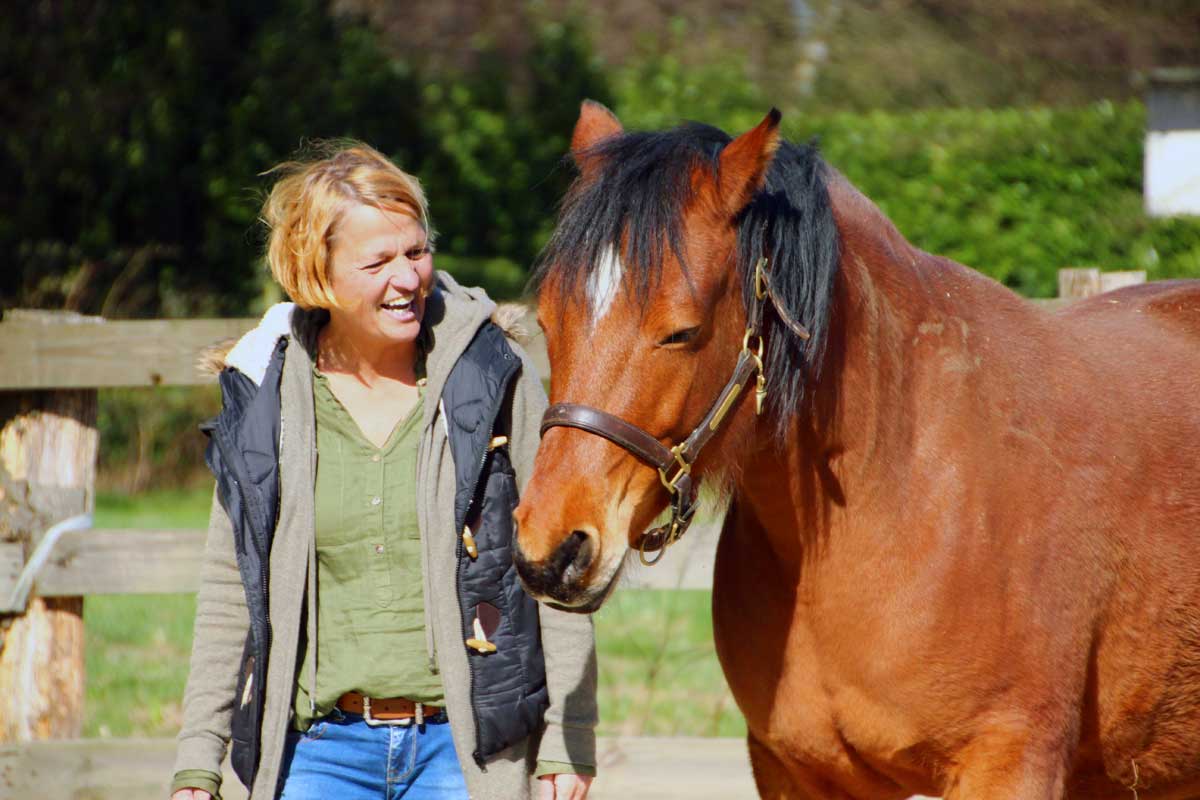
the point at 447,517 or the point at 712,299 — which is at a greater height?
the point at 712,299

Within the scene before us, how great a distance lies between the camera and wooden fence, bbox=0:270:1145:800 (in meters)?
4.17

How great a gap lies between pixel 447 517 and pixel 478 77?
13.3 m

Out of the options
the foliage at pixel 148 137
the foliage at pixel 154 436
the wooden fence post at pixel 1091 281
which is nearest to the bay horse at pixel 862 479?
the wooden fence post at pixel 1091 281

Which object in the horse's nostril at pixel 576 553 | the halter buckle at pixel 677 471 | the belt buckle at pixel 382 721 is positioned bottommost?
the belt buckle at pixel 382 721

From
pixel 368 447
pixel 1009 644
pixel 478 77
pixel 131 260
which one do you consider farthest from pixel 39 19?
pixel 1009 644

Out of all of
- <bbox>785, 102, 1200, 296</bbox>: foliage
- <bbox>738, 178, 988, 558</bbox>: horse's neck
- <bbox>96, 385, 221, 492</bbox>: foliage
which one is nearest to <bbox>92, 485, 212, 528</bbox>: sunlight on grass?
<bbox>96, 385, 221, 492</bbox>: foliage

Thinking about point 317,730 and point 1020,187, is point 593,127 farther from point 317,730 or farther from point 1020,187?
point 1020,187

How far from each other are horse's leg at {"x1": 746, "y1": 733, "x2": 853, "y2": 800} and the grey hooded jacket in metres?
0.42

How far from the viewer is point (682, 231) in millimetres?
2318

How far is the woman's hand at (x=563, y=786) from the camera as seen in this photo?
8.57 ft

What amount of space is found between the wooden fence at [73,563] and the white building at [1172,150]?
6.99 metres

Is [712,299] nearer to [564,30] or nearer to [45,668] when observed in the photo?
[45,668]

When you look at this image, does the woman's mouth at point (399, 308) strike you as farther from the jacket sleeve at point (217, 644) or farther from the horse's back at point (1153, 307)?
the horse's back at point (1153, 307)

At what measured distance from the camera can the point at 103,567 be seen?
420 cm
